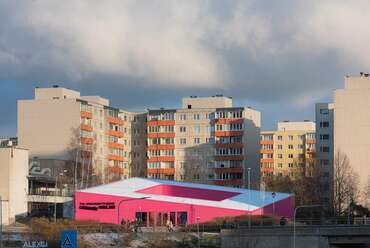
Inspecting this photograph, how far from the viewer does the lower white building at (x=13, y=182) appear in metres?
129

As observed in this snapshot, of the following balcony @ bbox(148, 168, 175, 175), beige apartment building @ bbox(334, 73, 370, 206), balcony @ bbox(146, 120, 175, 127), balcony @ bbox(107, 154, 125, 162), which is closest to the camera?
beige apartment building @ bbox(334, 73, 370, 206)

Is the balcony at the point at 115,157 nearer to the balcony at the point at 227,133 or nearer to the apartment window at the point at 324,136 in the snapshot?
the balcony at the point at 227,133

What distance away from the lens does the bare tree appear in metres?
140

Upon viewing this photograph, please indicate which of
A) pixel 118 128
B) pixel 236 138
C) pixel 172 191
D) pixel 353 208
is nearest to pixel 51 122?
pixel 118 128

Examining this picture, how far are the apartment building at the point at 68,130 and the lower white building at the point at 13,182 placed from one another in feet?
78.9

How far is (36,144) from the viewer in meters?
169

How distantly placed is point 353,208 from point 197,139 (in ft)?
211

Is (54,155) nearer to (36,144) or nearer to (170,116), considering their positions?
(36,144)

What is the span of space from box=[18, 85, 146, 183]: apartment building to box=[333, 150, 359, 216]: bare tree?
46.1 m

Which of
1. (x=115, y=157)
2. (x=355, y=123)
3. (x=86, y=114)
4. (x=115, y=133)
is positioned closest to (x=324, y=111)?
(x=355, y=123)

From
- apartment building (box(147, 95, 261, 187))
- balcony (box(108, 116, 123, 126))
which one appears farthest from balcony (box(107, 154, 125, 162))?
balcony (box(108, 116, 123, 126))

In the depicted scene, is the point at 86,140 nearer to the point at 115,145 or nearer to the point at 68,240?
the point at 115,145

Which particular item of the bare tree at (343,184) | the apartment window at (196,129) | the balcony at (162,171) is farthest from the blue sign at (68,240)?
the apartment window at (196,129)

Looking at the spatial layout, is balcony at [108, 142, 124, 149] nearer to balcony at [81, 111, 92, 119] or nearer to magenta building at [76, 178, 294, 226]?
balcony at [81, 111, 92, 119]
